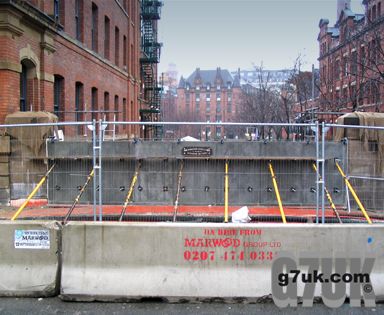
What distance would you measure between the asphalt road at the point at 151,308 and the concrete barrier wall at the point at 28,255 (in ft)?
0.86

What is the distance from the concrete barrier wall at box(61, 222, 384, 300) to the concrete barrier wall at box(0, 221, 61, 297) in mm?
213

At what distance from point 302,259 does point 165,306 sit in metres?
1.81

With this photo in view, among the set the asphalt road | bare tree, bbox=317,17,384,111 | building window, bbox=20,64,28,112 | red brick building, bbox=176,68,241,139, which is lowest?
the asphalt road

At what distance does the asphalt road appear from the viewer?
5000 millimetres

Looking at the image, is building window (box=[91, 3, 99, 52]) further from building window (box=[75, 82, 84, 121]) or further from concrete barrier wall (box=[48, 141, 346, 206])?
concrete barrier wall (box=[48, 141, 346, 206])

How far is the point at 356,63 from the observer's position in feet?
74.9

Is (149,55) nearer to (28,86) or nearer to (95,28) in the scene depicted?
(95,28)

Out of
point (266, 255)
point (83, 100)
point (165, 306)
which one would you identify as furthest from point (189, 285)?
point (83, 100)

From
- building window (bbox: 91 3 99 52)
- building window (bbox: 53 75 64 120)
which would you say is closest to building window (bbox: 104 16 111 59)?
building window (bbox: 91 3 99 52)

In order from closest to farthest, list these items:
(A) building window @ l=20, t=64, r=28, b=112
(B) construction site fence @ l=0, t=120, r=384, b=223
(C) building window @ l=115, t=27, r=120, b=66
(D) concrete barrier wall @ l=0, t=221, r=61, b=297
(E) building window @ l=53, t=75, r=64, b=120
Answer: (D) concrete barrier wall @ l=0, t=221, r=61, b=297 → (B) construction site fence @ l=0, t=120, r=384, b=223 → (A) building window @ l=20, t=64, r=28, b=112 → (E) building window @ l=53, t=75, r=64, b=120 → (C) building window @ l=115, t=27, r=120, b=66

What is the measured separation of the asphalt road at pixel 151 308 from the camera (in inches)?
197

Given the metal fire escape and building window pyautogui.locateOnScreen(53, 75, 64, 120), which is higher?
the metal fire escape

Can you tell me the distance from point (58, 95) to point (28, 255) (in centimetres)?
1186

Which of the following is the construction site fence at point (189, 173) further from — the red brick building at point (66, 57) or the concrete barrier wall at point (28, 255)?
the concrete barrier wall at point (28, 255)
